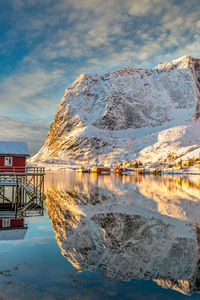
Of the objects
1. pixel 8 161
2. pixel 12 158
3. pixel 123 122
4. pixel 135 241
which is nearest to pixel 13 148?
pixel 12 158

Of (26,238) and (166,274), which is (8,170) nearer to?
(26,238)

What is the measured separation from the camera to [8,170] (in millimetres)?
26234

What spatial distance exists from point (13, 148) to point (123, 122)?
525ft

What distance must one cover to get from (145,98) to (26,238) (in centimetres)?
19090

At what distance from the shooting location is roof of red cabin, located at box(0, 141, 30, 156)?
26.8 m

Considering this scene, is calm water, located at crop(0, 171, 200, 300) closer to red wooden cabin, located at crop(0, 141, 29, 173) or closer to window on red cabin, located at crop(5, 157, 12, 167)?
red wooden cabin, located at crop(0, 141, 29, 173)

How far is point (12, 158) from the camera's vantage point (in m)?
26.8

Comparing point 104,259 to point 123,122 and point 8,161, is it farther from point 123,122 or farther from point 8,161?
point 123,122

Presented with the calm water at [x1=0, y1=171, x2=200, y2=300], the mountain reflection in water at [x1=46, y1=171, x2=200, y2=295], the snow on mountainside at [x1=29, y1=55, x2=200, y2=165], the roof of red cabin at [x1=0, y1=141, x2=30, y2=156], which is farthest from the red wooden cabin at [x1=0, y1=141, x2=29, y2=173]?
the snow on mountainside at [x1=29, y1=55, x2=200, y2=165]

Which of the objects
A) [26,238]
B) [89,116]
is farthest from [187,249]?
[89,116]

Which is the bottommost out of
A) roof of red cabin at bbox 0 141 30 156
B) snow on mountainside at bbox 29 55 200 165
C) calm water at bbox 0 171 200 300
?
calm water at bbox 0 171 200 300

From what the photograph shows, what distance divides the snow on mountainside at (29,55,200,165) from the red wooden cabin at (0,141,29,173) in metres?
113

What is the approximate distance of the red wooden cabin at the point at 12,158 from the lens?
2625 cm

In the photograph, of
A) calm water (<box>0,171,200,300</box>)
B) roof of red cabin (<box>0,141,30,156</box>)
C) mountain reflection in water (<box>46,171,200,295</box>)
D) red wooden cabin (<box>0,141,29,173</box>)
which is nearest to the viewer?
calm water (<box>0,171,200,300</box>)
